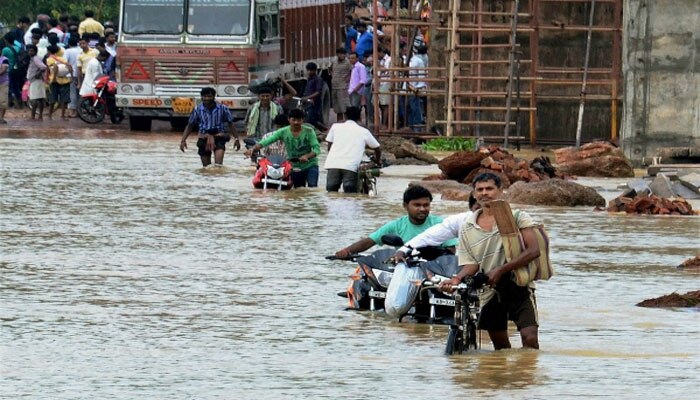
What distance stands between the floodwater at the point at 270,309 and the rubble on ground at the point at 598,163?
2.72 m

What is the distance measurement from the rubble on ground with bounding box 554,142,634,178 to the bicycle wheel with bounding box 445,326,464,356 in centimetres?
1415

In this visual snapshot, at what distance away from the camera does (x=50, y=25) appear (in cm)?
4238

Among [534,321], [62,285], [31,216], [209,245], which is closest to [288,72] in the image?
[31,216]

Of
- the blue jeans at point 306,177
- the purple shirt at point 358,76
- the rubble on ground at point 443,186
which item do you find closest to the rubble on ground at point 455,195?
the rubble on ground at point 443,186

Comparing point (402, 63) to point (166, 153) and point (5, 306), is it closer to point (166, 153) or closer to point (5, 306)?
point (166, 153)

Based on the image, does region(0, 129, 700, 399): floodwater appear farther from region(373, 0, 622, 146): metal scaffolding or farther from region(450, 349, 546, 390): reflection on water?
region(373, 0, 622, 146): metal scaffolding

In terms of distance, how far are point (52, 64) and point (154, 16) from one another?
3.94 m

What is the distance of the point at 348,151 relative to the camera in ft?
73.5

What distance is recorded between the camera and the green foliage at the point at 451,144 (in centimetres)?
2948

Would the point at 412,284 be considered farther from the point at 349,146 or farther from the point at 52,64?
the point at 52,64

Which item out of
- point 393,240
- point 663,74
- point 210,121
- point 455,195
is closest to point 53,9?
point 210,121

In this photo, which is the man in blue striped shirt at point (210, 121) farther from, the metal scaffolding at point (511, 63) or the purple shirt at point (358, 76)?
the purple shirt at point (358, 76)

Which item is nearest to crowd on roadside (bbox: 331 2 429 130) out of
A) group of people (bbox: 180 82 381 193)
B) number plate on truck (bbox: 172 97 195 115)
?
number plate on truck (bbox: 172 97 195 115)

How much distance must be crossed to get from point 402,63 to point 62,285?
1983 cm
